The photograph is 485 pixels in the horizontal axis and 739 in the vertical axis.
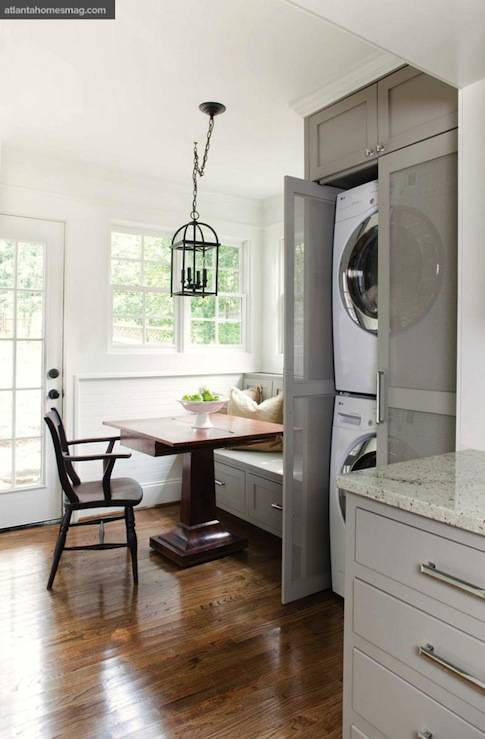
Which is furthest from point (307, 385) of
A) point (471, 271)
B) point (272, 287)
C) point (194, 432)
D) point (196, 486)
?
point (272, 287)

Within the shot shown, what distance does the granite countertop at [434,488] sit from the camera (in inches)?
45.1

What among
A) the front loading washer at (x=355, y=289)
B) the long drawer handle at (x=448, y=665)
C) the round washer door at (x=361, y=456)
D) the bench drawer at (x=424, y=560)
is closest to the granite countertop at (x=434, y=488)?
the bench drawer at (x=424, y=560)

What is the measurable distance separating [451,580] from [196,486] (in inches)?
90.7

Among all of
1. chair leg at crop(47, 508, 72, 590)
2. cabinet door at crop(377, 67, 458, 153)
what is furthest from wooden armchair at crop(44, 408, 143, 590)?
cabinet door at crop(377, 67, 458, 153)

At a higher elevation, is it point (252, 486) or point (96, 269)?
point (96, 269)

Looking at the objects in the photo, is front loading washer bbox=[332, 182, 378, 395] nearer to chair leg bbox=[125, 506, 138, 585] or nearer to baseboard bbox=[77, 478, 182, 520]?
chair leg bbox=[125, 506, 138, 585]

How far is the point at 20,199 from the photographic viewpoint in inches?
147

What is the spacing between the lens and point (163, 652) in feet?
7.21

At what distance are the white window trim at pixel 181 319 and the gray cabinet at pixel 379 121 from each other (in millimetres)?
1882

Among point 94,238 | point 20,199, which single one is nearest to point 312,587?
Answer: point 94,238

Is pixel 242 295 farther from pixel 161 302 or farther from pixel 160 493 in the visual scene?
pixel 160 493

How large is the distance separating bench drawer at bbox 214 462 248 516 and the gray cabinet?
7.16 feet

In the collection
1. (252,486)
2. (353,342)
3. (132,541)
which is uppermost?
(353,342)

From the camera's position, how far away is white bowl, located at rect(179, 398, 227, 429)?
3174 millimetres
